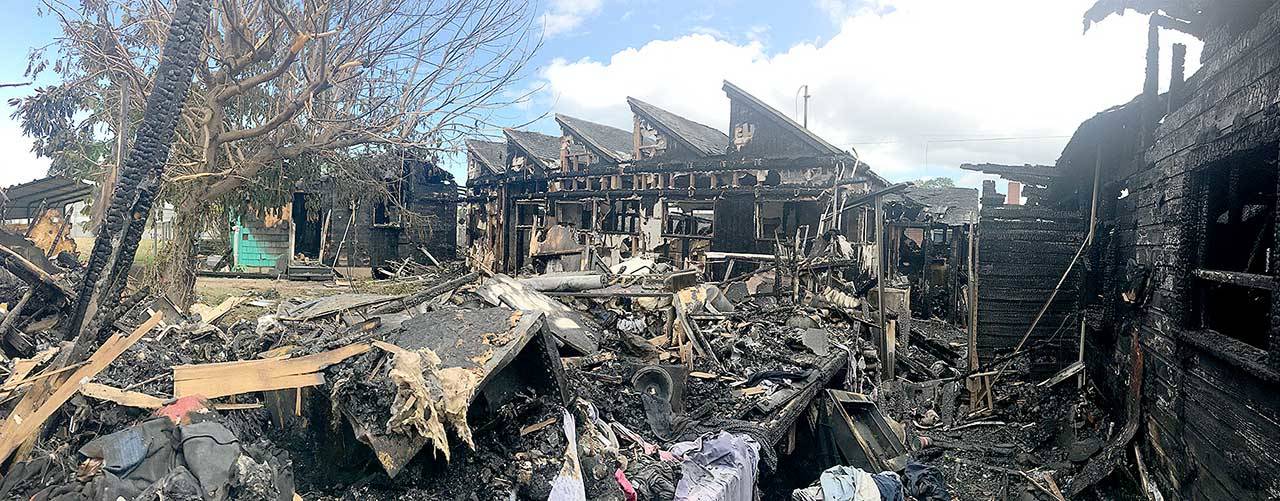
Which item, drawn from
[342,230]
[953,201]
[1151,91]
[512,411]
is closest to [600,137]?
[342,230]

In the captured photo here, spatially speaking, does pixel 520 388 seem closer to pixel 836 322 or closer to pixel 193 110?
pixel 836 322

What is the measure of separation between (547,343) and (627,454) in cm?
104

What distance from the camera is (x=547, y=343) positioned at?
384 centimetres

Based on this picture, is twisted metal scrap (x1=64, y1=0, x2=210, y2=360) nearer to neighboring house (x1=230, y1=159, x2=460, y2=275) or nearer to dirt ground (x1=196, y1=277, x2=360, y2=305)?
dirt ground (x1=196, y1=277, x2=360, y2=305)

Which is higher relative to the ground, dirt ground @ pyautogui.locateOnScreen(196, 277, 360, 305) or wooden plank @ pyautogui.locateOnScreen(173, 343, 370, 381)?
wooden plank @ pyautogui.locateOnScreen(173, 343, 370, 381)

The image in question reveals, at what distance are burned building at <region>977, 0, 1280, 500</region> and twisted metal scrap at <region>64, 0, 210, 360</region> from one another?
7.39 meters

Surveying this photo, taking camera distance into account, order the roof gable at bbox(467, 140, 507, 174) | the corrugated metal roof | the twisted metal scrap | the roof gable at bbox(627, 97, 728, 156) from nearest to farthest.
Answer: the twisted metal scrap → the corrugated metal roof → the roof gable at bbox(627, 97, 728, 156) → the roof gable at bbox(467, 140, 507, 174)

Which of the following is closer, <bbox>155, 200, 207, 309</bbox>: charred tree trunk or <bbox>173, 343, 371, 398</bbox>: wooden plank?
<bbox>173, 343, 371, 398</bbox>: wooden plank

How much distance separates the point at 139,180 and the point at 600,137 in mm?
16261

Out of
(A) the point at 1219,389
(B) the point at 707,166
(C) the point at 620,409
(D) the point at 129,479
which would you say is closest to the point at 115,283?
(D) the point at 129,479

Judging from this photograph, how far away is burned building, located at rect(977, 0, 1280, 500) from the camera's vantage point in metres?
3.25

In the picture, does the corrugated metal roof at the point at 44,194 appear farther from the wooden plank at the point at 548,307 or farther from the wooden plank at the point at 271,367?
the wooden plank at the point at 271,367

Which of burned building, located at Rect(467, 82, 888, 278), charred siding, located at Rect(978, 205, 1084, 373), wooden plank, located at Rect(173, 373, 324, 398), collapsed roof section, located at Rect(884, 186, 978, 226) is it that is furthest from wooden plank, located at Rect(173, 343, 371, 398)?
collapsed roof section, located at Rect(884, 186, 978, 226)

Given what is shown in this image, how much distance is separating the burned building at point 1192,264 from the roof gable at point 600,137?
12.8m
